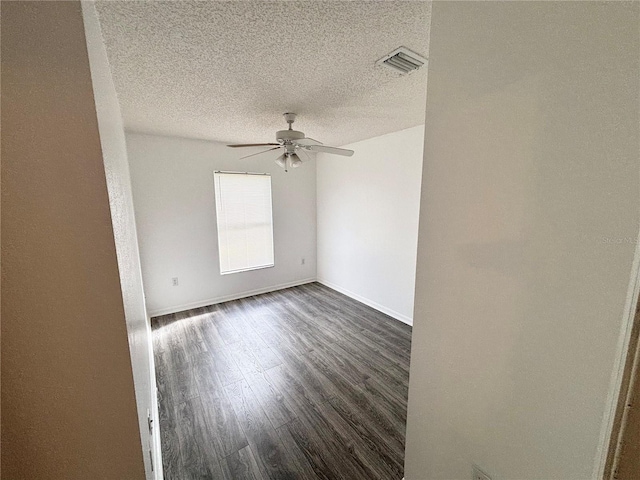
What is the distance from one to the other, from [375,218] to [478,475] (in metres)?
2.80

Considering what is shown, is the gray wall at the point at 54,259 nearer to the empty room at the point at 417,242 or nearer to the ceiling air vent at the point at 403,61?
the empty room at the point at 417,242

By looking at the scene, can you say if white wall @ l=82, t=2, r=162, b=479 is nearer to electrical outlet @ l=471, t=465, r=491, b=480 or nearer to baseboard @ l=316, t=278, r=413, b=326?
electrical outlet @ l=471, t=465, r=491, b=480

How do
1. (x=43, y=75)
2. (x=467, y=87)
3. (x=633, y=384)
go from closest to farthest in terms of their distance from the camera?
(x=43, y=75)
(x=633, y=384)
(x=467, y=87)

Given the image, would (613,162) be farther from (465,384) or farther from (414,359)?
(414,359)

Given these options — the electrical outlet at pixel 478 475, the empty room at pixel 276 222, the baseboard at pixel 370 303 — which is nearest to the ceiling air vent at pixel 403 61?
the empty room at pixel 276 222

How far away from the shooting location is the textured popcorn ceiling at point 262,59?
108cm

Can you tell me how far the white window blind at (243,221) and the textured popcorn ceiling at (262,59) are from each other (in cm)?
128

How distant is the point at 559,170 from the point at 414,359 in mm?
975

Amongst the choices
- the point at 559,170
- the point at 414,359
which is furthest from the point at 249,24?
the point at 414,359

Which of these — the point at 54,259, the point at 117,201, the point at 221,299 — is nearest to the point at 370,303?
the point at 221,299

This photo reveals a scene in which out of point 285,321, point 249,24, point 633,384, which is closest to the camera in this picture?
point 633,384

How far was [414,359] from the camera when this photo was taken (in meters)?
1.24

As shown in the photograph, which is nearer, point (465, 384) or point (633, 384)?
point (633, 384)

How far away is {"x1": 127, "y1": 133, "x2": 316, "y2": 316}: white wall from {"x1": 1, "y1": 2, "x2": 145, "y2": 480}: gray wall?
3.00m
